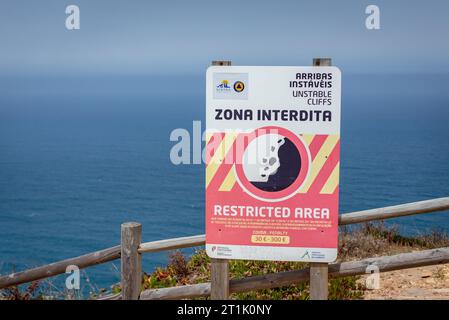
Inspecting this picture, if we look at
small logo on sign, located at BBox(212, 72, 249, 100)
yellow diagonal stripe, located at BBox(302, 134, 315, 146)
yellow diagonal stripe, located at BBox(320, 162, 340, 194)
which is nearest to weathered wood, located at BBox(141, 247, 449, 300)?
yellow diagonal stripe, located at BBox(320, 162, 340, 194)

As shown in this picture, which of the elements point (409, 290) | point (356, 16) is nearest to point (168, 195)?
point (356, 16)

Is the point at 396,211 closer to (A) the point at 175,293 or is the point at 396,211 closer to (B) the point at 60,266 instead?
(A) the point at 175,293

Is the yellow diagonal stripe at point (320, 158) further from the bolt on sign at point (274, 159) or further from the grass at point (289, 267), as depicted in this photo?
the grass at point (289, 267)

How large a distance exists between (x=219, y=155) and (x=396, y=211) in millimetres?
1724

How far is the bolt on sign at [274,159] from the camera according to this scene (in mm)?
5543

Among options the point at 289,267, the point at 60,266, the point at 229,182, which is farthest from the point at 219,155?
the point at 289,267

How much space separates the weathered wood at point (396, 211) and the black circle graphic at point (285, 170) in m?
0.74

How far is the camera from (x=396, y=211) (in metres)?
6.20

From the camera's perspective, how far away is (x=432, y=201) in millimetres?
6293

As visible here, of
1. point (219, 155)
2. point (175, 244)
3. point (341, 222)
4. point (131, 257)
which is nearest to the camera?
point (219, 155)

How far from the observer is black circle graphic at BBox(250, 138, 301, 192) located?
5.59 metres

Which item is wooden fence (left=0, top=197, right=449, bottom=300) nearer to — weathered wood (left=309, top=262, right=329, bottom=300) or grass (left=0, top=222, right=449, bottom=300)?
weathered wood (left=309, top=262, right=329, bottom=300)

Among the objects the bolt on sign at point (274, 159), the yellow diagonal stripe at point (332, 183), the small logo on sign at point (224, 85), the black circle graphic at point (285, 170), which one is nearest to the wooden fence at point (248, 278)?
the bolt on sign at point (274, 159)

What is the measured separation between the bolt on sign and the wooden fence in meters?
0.34
